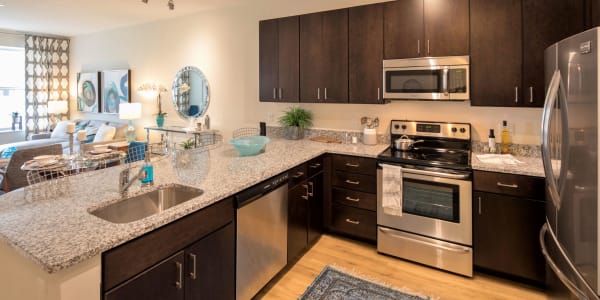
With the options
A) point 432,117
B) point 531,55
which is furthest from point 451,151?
point 531,55

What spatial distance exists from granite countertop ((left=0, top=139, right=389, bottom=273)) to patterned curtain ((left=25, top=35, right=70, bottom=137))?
6.05 metres

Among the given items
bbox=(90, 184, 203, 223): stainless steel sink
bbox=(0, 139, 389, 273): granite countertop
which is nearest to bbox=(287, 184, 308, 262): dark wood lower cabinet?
bbox=(0, 139, 389, 273): granite countertop

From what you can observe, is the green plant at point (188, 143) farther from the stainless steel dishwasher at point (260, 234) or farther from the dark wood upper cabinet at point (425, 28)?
the dark wood upper cabinet at point (425, 28)

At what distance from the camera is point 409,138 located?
128 inches

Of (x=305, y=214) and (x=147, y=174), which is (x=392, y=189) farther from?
(x=147, y=174)

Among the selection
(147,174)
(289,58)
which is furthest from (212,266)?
(289,58)

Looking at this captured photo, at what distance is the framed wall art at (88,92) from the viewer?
6.48 metres

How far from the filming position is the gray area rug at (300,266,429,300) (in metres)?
2.33

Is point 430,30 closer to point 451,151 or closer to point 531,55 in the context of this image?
point 531,55

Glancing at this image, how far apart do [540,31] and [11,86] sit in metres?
8.74

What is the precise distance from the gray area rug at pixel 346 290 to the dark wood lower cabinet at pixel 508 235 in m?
0.67

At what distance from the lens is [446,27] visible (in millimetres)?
2762

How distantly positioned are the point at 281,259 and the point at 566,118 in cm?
197

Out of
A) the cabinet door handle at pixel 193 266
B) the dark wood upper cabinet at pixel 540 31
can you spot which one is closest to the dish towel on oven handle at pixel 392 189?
the dark wood upper cabinet at pixel 540 31
